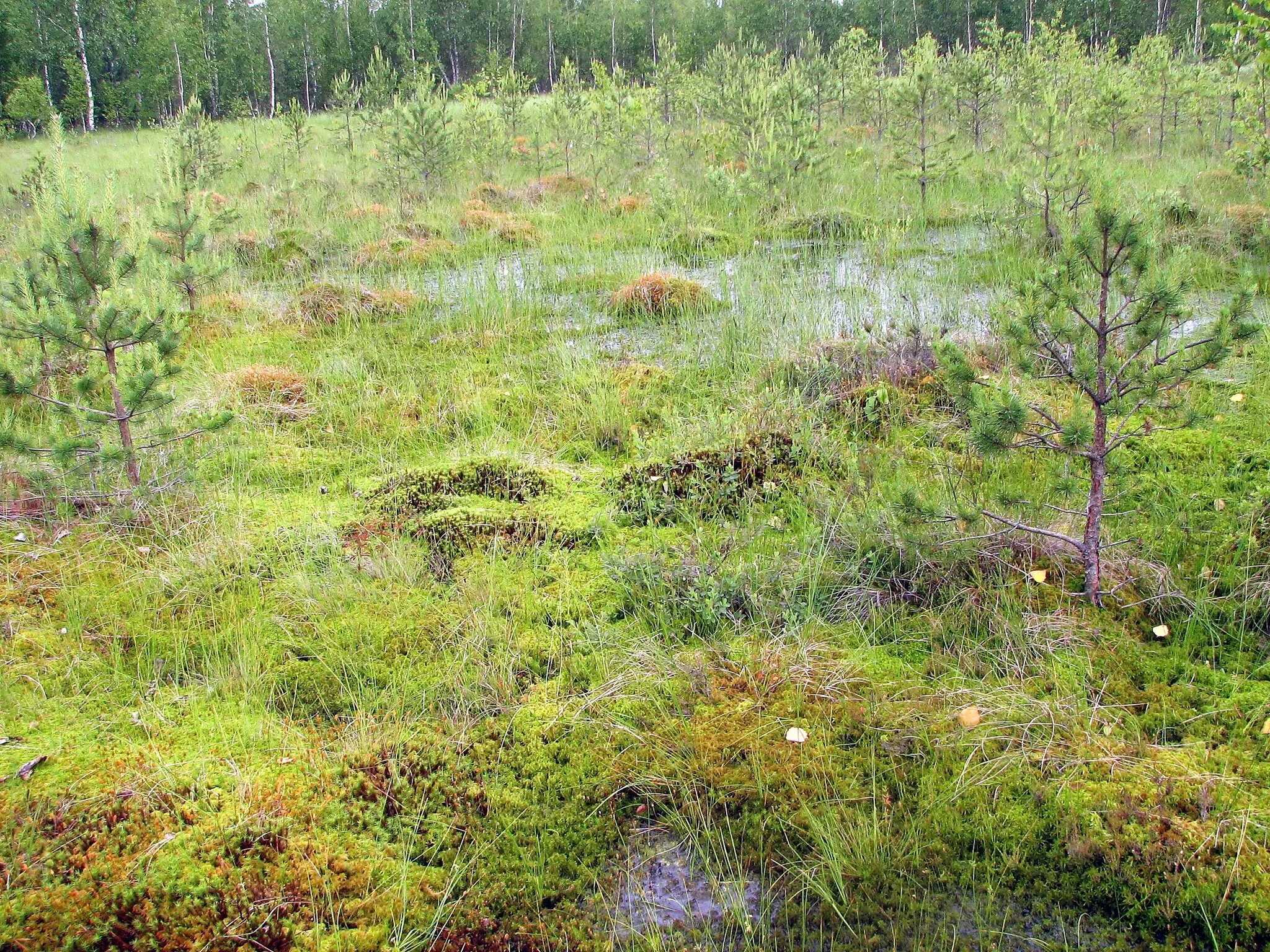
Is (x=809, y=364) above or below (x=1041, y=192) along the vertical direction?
below

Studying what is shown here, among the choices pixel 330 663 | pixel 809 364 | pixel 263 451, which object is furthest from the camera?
pixel 809 364

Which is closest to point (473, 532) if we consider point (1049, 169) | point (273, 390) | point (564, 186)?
point (273, 390)

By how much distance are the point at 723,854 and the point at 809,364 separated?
393cm

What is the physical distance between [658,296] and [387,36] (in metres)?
46.5

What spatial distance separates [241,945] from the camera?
2.07 metres

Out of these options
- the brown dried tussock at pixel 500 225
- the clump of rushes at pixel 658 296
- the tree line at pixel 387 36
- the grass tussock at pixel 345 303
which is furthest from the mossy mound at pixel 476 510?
the tree line at pixel 387 36

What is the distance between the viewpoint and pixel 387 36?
44.9 m

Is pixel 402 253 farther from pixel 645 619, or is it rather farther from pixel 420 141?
pixel 645 619

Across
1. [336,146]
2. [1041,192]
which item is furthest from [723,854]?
[336,146]

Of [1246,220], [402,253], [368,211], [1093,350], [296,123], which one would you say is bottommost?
[1093,350]

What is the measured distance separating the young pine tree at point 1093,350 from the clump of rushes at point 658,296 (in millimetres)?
4394

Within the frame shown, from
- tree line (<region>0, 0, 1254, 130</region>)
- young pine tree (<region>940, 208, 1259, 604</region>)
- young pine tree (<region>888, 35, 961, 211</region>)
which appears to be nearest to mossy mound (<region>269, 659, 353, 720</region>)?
young pine tree (<region>940, 208, 1259, 604</region>)

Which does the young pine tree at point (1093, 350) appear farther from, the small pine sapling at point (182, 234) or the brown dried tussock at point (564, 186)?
the brown dried tussock at point (564, 186)

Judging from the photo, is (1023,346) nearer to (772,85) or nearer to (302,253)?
(302,253)
